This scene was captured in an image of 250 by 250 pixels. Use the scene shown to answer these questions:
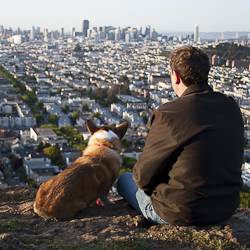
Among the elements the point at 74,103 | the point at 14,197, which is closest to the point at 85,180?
the point at 14,197

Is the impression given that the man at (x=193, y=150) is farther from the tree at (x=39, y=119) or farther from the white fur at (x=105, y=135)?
the tree at (x=39, y=119)

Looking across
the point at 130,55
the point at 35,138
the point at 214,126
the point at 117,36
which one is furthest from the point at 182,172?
the point at 117,36

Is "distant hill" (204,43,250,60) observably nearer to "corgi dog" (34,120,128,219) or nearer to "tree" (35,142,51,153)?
"tree" (35,142,51,153)

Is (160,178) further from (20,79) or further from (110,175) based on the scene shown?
(20,79)

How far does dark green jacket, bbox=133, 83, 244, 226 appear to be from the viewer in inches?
51.3

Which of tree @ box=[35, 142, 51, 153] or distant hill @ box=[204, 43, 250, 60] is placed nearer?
tree @ box=[35, 142, 51, 153]

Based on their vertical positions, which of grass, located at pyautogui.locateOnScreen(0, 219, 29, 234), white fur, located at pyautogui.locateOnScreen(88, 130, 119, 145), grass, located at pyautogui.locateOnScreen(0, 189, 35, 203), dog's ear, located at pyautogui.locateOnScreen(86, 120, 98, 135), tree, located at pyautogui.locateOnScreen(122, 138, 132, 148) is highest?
dog's ear, located at pyautogui.locateOnScreen(86, 120, 98, 135)

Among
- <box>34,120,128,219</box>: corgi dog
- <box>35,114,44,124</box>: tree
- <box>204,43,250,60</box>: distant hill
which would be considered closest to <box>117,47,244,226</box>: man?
<box>34,120,128,219</box>: corgi dog

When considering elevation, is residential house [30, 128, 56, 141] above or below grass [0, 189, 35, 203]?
below

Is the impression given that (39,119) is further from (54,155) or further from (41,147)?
(54,155)

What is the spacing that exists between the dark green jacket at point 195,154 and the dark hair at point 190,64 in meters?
0.03

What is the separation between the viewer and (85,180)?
5.86ft

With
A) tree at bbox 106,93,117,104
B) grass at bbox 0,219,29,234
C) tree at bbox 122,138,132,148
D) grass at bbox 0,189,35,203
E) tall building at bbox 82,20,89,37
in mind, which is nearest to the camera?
grass at bbox 0,219,29,234

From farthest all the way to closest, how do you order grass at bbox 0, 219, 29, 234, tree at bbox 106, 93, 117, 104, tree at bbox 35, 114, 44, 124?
tree at bbox 106, 93, 117, 104, tree at bbox 35, 114, 44, 124, grass at bbox 0, 219, 29, 234
